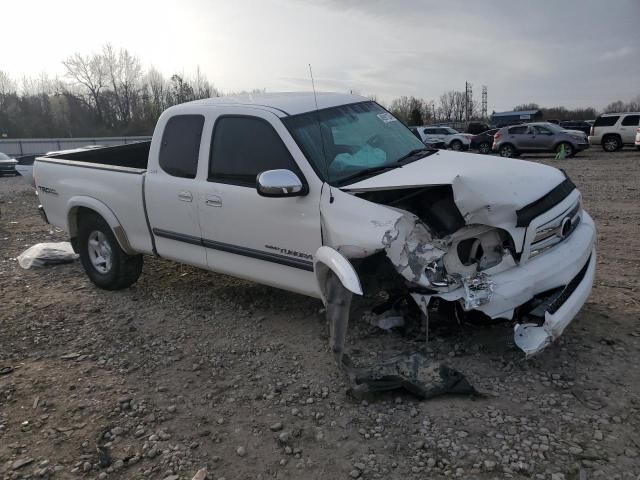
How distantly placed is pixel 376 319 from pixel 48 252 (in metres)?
4.99

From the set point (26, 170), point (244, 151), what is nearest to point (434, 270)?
point (244, 151)

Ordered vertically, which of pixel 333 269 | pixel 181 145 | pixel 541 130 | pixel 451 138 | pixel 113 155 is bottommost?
pixel 451 138

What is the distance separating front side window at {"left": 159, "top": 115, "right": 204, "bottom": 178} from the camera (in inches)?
182

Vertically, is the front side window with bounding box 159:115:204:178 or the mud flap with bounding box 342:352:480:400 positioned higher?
the front side window with bounding box 159:115:204:178

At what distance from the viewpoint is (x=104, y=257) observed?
5.79 meters

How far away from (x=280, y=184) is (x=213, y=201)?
93cm

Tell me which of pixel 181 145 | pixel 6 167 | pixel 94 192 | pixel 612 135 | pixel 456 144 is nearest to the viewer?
pixel 181 145

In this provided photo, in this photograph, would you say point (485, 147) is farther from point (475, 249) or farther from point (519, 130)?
point (475, 249)

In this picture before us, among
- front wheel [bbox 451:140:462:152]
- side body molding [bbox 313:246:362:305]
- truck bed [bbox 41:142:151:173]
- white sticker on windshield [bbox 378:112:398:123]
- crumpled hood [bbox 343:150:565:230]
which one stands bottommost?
front wheel [bbox 451:140:462:152]

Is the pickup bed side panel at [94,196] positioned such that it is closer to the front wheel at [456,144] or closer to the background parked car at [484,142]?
the background parked car at [484,142]

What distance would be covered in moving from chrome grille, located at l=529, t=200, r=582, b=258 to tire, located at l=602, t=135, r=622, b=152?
72.5 ft

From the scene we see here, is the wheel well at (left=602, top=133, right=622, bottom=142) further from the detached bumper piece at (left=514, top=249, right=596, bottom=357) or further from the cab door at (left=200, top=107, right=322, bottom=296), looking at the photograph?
the cab door at (left=200, top=107, right=322, bottom=296)

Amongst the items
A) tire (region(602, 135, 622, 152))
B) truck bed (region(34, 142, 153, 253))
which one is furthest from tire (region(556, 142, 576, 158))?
truck bed (region(34, 142, 153, 253))

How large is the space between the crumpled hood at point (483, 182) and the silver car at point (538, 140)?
1919cm
